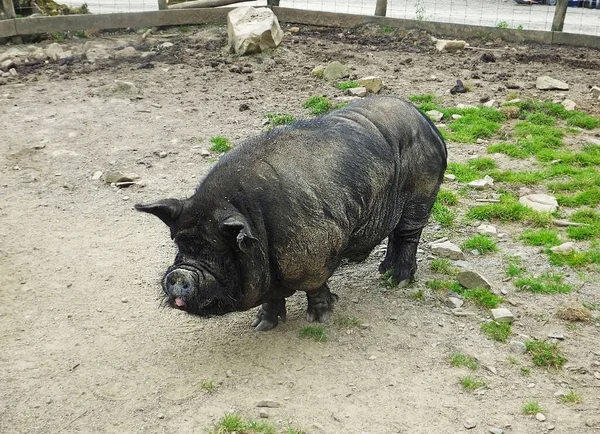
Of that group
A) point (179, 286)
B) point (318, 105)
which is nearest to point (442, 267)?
point (179, 286)

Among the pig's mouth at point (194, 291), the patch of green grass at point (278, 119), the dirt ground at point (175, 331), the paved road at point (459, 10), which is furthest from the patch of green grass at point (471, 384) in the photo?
the paved road at point (459, 10)

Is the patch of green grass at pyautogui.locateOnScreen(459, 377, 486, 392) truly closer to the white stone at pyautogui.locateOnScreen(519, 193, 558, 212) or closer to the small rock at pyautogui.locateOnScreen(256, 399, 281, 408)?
the small rock at pyautogui.locateOnScreen(256, 399, 281, 408)

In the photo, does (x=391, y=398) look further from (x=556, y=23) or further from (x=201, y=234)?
(x=556, y=23)

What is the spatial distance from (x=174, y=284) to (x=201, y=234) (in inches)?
13.5

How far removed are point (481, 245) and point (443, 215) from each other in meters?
0.66

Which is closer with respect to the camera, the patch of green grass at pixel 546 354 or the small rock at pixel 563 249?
the patch of green grass at pixel 546 354

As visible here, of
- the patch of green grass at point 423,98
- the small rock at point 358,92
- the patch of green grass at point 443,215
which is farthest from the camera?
the small rock at point 358,92

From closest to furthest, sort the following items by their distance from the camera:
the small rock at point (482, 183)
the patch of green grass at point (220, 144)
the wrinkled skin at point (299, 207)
Result: the wrinkled skin at point (299, 207), the small rock at point (482, 183), the patch of green grass at point (220, 144)

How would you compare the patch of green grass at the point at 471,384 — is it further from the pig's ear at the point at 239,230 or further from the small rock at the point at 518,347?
the pig's ear at the point at 239,230

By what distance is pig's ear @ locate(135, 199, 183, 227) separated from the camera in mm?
4273

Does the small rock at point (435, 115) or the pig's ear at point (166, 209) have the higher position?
the pig's ear at point (166, 209)

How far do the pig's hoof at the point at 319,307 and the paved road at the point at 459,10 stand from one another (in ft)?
31.4

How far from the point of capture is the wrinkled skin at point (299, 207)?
14.4 feet

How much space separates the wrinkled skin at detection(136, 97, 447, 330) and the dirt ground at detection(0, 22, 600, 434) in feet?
1.48
